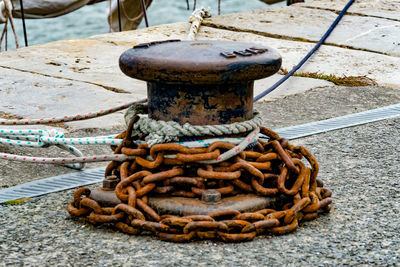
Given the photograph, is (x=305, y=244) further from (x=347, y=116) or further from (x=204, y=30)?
(x=204, y=30)

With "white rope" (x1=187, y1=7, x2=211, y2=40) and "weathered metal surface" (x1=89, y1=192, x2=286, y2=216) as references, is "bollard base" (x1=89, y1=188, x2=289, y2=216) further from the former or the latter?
"white rope" (x1=187, y1=7, x2=211, y2=40)

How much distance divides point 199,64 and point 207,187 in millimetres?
356

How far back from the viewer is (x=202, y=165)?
186 centimetres

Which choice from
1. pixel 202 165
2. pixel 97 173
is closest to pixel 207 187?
pixel 202 165

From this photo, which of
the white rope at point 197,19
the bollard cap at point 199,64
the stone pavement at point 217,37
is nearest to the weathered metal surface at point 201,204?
the bollard cap at point 199,64

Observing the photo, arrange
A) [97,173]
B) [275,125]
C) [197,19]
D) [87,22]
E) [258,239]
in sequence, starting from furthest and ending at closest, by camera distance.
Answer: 1. [87,22]
2. [197,19]
3. [275,125]
4. [97,173]
5. [258,239]

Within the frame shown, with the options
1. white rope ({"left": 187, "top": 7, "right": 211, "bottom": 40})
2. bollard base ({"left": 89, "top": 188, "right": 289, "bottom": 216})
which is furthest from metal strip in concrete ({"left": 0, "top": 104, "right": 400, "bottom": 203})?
white rope ({"left": 187, "top": 7, "right": 211, "bottom": 40})

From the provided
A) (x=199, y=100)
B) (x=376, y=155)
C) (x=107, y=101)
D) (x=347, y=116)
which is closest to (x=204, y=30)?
(x=107, y=101)

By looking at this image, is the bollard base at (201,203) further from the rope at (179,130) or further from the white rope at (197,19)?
the white rope at (197,19)

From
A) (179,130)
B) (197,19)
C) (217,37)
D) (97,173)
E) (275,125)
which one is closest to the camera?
(179,130)

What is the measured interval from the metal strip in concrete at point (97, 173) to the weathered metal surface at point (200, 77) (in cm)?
47

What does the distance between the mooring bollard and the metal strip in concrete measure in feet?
0.91

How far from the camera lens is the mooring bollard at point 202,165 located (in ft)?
5.82

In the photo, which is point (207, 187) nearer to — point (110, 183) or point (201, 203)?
point (201, 203)
